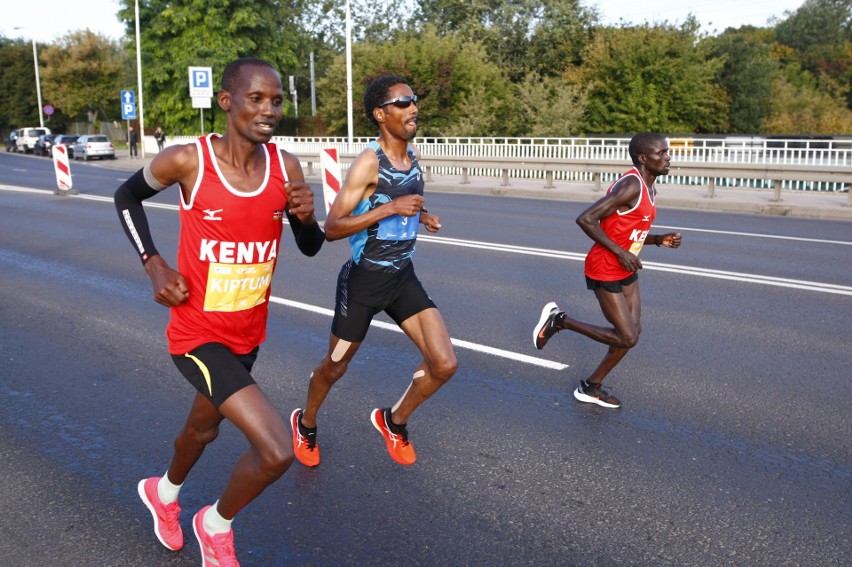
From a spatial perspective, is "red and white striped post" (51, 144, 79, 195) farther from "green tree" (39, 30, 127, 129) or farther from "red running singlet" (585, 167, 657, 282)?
"green tree" (39, 30, 127, 129)

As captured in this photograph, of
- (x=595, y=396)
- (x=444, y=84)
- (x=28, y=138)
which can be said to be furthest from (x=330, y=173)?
(x=28, y=138)

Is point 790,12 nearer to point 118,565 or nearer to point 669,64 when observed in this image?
point 669,64

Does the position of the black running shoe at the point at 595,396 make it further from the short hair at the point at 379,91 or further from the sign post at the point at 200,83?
the sign post at the point at 200,83

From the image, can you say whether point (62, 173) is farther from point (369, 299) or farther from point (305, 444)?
point (369, 299)

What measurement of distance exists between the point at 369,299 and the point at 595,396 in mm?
1897

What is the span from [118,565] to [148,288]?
20.3 ft

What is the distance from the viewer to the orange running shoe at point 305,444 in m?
4.40

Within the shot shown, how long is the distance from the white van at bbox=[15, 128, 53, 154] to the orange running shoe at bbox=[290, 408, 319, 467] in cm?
5710

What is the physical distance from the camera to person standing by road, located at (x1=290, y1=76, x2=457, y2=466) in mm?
4074

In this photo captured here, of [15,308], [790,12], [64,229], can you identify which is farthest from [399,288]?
[790,12]

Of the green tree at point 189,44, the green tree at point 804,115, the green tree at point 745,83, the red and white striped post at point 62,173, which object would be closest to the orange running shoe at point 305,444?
the red and white striped post at point 62,173

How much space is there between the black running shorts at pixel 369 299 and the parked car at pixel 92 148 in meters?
44.9

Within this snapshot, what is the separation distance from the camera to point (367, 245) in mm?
4191

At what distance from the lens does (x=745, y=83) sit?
45.8 metres
